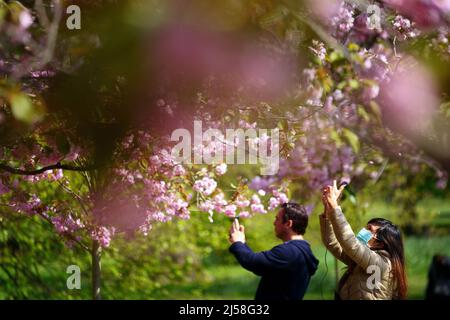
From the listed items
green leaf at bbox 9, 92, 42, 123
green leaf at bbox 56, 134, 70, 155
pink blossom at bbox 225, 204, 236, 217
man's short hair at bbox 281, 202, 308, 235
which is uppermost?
green leaf at bbox 56, 134, 70, 155

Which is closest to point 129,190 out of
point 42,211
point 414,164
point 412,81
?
point 42,211

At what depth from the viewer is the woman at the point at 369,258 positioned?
11.2ft

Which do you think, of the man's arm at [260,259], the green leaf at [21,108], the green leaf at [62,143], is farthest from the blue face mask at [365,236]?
the green leaf at [21,108]

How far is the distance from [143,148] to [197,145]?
1.20 ft

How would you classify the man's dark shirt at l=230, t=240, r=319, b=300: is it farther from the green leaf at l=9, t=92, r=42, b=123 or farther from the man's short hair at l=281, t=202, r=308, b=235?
the green leaf at l=9, t=92, r=42, b=123

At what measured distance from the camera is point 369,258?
3.43 metres

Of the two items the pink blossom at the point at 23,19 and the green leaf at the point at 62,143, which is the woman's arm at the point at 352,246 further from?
the pink blossom at the point at 23,19

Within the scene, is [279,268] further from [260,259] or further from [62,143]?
[62,143]

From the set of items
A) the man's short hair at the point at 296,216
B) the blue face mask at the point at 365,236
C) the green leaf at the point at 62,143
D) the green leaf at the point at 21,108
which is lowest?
the blue face mask at the point at 365,236
